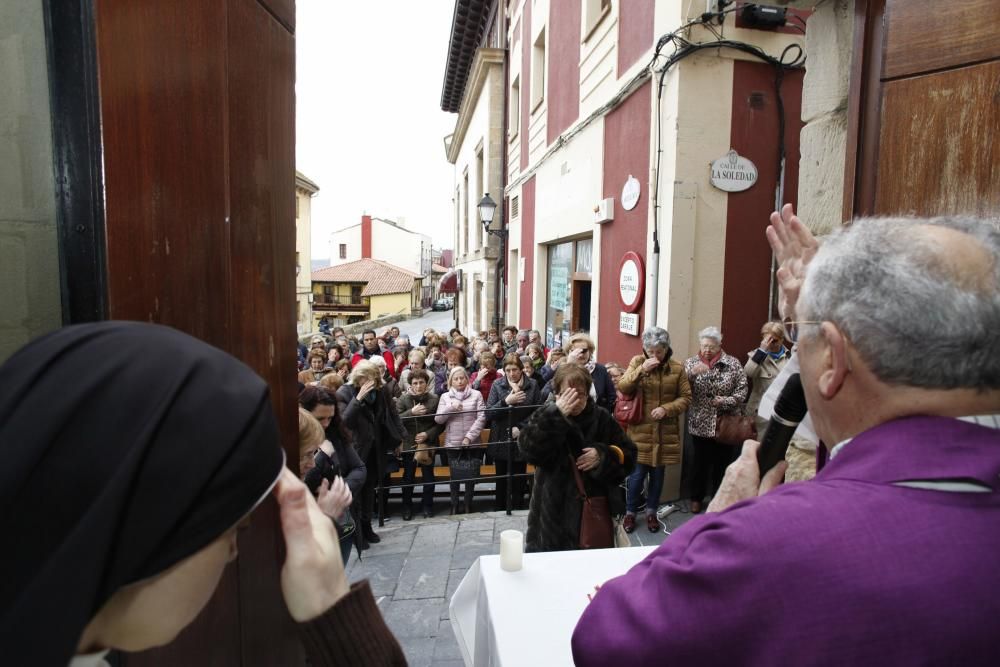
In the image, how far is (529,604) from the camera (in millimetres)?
1962

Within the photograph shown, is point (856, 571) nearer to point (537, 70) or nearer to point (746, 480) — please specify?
point (746, 480)

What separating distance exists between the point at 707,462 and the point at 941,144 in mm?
3645

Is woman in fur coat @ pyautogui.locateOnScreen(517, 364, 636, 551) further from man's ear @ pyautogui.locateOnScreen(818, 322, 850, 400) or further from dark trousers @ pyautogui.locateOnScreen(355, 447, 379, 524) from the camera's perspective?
man's ear @ pyautogui.locateOnScreen(818, 322, 850, 400)

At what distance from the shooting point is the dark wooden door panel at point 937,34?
1.75m

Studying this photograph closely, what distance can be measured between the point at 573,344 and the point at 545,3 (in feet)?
23.0

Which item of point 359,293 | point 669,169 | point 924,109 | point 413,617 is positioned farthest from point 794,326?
point 359,293

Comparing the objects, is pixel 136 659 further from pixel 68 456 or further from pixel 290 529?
pixel 68 456

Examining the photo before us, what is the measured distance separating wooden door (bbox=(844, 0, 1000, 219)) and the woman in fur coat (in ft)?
5.48

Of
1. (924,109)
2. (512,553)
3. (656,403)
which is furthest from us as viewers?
(656,403)

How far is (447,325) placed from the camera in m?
33.2

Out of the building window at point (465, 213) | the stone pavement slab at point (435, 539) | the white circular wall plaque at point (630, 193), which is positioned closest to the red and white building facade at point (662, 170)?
the white circular wall plaque at point (630, 193)

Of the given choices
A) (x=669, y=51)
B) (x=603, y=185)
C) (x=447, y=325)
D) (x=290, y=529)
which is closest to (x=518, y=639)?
(x=290, y=529)

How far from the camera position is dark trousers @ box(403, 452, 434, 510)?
18.4 ft

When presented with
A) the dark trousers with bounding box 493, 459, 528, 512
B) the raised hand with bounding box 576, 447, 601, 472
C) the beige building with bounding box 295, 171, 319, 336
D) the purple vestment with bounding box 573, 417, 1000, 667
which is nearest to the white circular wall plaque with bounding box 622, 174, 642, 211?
the dark trousers with bounding box 493, 459, 528, 512
